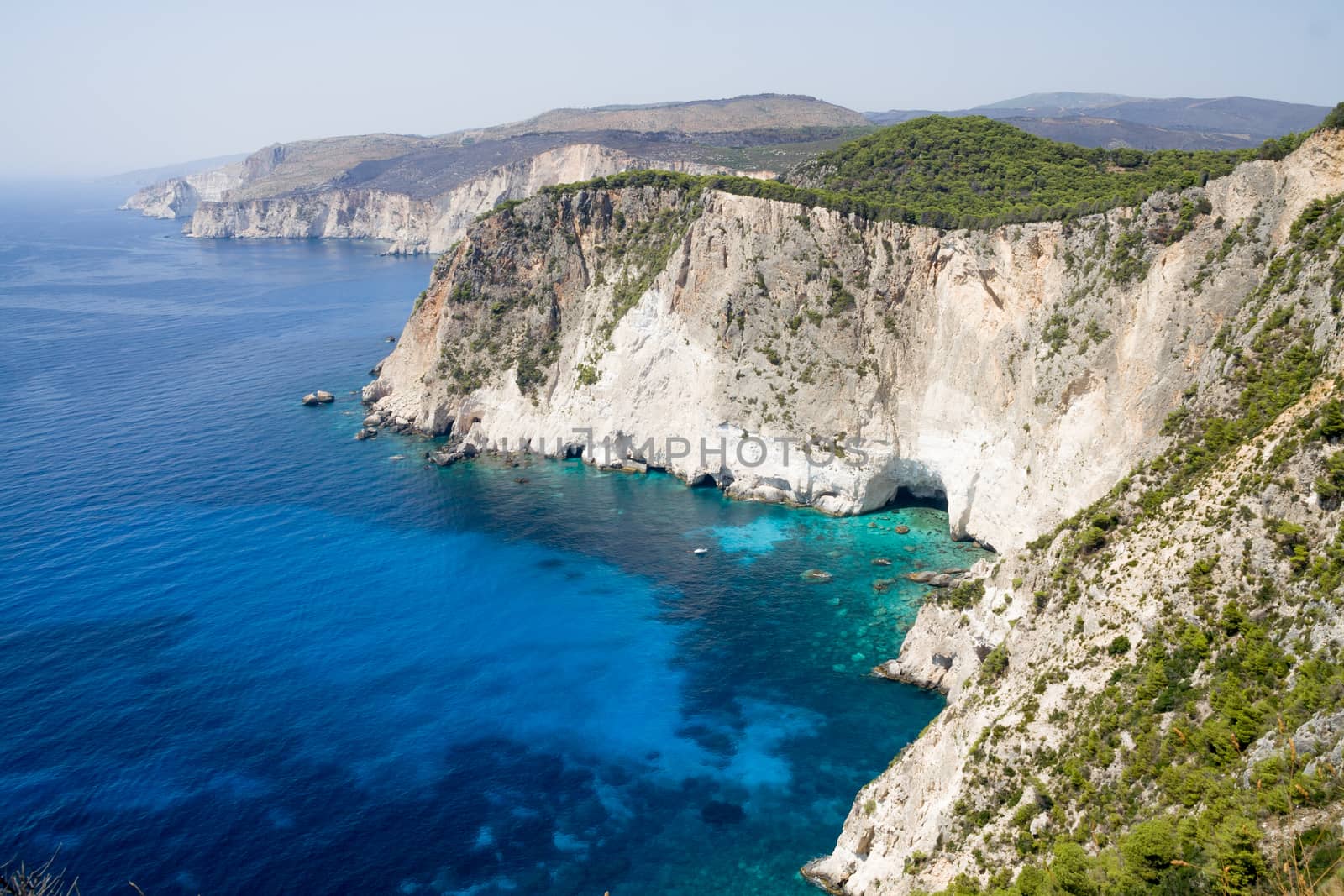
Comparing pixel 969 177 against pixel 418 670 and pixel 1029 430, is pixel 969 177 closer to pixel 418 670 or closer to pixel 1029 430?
pixel 1029 430

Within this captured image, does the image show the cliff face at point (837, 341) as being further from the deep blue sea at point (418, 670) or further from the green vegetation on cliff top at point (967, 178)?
the deep blue sea at point (418, 670)

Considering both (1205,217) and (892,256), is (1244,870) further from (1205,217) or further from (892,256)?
(892,256)

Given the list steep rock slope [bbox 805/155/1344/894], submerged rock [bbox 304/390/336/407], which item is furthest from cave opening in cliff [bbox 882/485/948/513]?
submerged rock [bbox 304/390/336/407]

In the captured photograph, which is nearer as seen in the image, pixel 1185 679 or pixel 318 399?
pixel 1185 679

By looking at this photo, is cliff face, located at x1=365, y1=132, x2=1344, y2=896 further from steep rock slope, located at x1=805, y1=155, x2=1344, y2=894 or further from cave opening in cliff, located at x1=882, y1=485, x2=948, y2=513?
cave opening in cliff, located at x1=882, y1=485, x2=948, y2=513

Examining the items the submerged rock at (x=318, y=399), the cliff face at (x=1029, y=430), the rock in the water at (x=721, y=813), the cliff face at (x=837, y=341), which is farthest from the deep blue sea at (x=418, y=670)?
the submerged rock at (x=318, y=399)

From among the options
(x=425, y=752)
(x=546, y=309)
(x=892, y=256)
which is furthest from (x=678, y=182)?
(x=425, y=752)

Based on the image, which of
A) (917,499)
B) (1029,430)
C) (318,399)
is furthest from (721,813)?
(318,399)

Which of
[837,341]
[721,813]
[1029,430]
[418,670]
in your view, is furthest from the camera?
[837,341]
